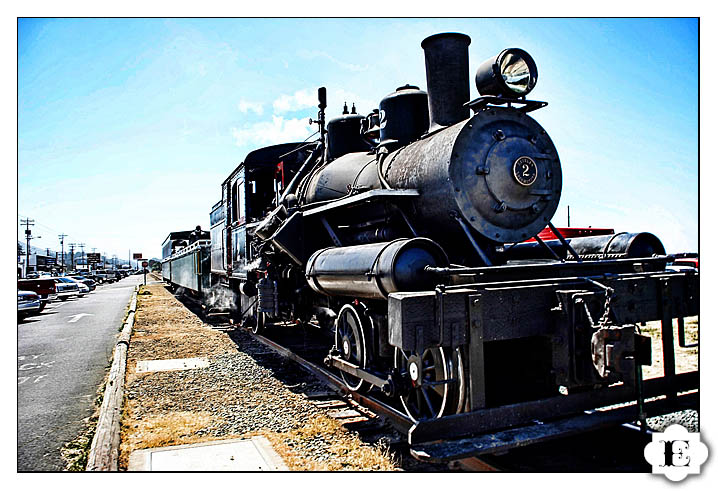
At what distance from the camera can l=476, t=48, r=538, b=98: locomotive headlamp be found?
4.66 m

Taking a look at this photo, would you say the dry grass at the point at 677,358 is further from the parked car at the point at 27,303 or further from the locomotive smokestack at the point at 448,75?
the parked car at the point at 27,303

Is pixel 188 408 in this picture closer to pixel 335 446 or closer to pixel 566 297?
pixel 335 446

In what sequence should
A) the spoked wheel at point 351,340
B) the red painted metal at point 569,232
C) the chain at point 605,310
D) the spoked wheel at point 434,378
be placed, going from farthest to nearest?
1. the red painted metal at point 569,232
2. the spoked wheel at point 351,340
3. the spoked wheel at point 434,378
4. the chain at point 605,310

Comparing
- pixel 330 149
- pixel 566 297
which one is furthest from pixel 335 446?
pixel 330 149

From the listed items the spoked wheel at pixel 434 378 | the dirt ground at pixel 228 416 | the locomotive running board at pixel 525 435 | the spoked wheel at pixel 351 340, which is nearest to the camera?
the locomotive running board at pixel 525 435

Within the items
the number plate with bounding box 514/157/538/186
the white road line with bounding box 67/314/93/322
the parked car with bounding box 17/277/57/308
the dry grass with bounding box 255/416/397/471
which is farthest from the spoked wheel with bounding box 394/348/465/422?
the parked car with bounding box 17/277/57/308

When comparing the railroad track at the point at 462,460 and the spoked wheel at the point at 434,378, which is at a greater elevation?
the spoked wheel at the point at 434,378

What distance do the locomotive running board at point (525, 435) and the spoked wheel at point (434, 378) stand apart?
286 millimetres

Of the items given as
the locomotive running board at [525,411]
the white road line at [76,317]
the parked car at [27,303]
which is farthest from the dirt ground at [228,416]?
the parked car at [27,303]

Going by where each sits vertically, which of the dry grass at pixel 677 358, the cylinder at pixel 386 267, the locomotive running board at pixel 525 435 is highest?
the cylinder at pixel 386 267

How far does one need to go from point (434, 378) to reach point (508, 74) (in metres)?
2.59

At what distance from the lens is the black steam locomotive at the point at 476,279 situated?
149 inches

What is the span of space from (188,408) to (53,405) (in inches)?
66.8

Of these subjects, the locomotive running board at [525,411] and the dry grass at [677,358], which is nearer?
the locomotive running board at [525,411]
